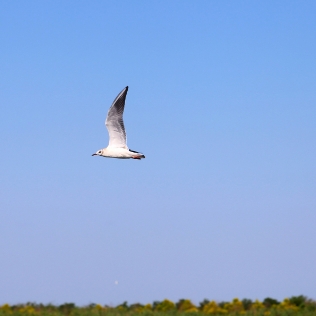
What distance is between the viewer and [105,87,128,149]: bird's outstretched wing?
28.4 metres

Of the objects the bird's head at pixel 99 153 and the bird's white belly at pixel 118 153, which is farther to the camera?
the bird's head at pixel 99 153

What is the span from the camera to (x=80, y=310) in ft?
64.0

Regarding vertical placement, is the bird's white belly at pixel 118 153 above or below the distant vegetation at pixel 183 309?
above

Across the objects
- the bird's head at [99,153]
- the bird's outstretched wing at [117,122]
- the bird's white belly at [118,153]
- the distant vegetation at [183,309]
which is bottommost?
the distant vegetation at [183,309]

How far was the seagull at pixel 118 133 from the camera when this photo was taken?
93.6 ft

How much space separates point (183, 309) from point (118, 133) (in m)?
11.5

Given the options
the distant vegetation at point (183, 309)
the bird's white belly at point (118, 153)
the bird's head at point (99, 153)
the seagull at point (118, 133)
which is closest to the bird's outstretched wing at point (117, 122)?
the seagull at point (118, 133)

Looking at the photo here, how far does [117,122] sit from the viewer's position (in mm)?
28812

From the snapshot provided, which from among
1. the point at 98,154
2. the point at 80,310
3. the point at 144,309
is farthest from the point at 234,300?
the point at 98,154

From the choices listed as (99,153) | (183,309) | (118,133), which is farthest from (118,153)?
(183,309)

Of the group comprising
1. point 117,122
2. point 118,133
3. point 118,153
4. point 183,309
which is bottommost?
point 183,309

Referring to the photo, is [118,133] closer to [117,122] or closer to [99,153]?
Answer: [117,122]

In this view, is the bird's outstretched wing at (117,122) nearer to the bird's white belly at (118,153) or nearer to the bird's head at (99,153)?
the bird's white belly at (118,153)

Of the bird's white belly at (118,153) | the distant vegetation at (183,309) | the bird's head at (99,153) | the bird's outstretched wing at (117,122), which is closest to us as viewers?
the distant vegetation at (183,309)
